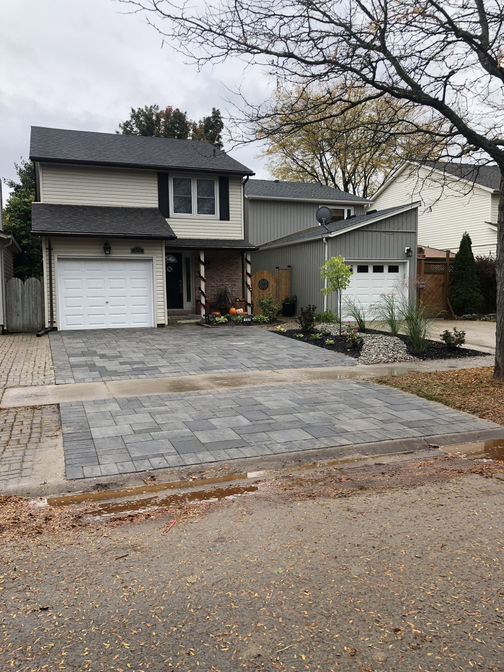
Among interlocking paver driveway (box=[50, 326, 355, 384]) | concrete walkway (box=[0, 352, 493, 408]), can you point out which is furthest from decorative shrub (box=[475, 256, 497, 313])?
concrete walkway (box=[0, 352, 493, 408])

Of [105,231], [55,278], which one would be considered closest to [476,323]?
[105,231]

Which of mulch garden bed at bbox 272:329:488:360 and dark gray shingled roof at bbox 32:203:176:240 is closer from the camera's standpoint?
mulch garden bed at bbox 272:329:488:360

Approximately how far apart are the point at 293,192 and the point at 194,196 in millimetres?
8834

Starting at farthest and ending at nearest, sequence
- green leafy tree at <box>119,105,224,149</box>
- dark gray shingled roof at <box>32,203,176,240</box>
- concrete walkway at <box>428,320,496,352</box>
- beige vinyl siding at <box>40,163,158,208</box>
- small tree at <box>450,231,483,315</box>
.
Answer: green leafy tree at <box>119,105,224,149</box> < small tree at <box>450,231,483,315</box> < beige vinyl siding at <box>40,163,158,208</box> < dark gray shingled roof at <box>32,203,176,240</box> < concrete walkway at <box>428,320,496,352</box>

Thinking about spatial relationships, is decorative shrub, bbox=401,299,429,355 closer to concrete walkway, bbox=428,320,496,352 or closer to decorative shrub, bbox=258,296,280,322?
concrete walkway, bbox=428,320,496,352

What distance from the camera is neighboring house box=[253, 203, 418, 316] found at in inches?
715

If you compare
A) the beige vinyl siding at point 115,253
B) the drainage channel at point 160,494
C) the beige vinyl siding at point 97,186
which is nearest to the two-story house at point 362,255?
the beige vinyl siding at point 115,253

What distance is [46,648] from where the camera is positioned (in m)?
2.38

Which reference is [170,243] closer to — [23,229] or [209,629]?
[23,229]

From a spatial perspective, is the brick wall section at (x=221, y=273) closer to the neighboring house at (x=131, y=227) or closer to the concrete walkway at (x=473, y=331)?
the neighboring house at (x=131, y=227)

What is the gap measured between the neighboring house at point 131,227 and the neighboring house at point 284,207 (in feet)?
17.5

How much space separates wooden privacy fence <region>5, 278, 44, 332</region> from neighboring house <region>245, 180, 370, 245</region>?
1140cm

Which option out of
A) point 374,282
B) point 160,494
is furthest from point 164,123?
point 160,494

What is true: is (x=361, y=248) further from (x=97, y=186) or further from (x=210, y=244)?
(x=97, y=186)
